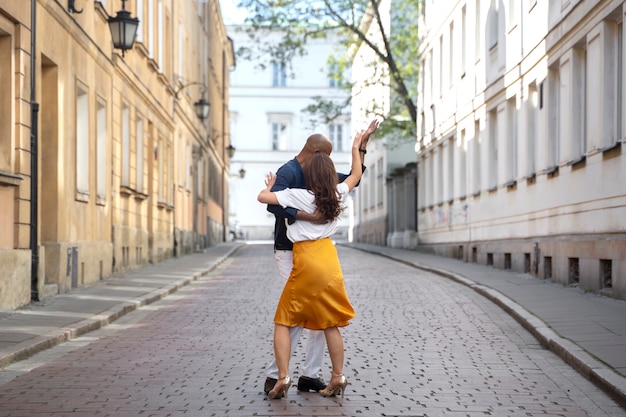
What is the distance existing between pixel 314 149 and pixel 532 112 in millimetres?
14955

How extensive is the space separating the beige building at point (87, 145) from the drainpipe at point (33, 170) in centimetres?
2

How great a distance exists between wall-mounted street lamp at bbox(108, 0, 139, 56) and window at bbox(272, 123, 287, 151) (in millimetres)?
61776

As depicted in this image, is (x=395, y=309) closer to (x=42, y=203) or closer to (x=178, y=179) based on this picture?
(x=42, y=203)

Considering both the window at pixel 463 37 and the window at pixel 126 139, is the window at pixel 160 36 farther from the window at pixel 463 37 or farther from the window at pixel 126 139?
the window at pixel 463 37

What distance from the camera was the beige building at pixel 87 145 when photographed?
552 inches

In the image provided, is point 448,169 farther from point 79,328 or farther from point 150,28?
point 79,328

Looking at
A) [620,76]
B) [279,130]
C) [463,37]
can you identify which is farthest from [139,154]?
[279,130]

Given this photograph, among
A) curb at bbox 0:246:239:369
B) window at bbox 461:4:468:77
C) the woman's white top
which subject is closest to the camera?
the woman's white top

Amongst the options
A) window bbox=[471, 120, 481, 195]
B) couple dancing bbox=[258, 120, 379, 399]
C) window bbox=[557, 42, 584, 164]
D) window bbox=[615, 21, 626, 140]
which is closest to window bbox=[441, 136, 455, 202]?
window bbox=[471, 120, 481, 195]

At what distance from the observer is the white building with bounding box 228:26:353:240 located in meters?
79.8

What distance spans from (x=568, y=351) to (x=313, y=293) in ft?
10.4

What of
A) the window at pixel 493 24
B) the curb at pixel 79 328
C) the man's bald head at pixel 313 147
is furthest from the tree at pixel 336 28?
the man's bald head at pixel 313 147

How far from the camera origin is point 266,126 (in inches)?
3199

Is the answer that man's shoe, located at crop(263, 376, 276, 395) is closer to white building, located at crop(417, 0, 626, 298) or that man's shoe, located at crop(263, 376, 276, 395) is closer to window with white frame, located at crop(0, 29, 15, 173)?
window with white frame, located at crop(0, 29, 15, 173)
